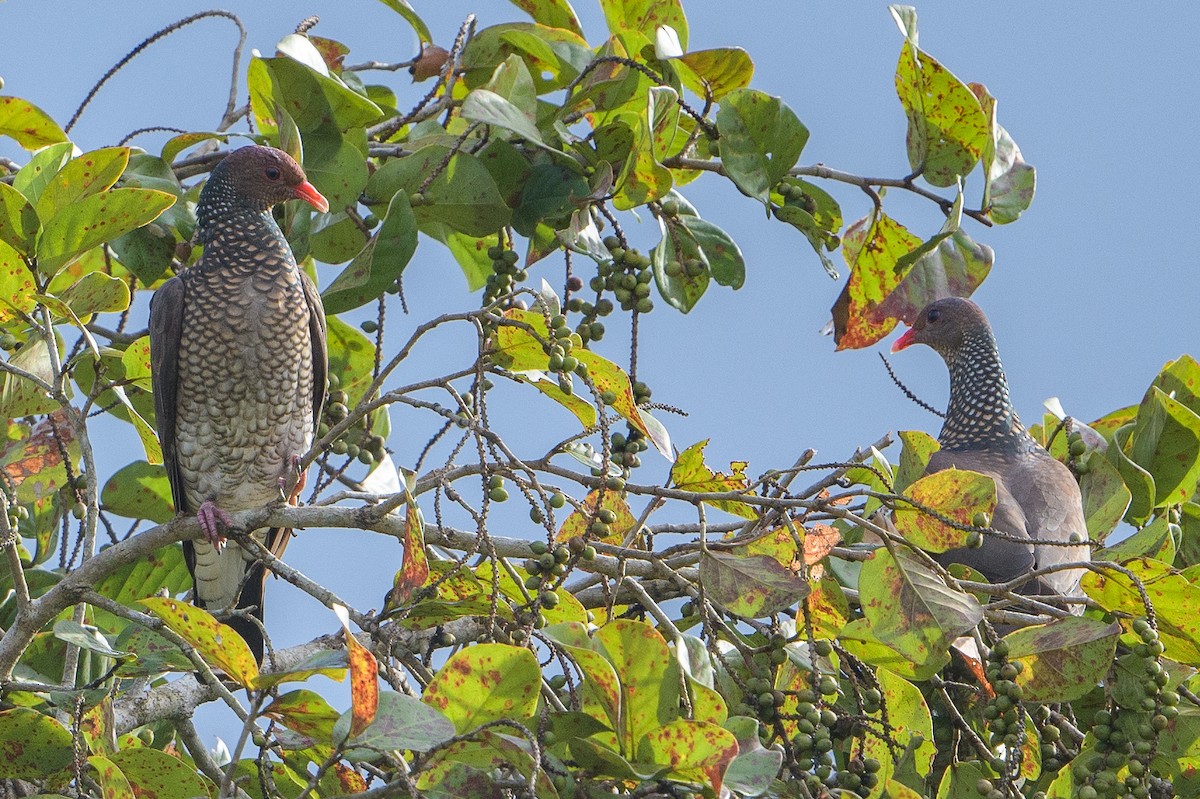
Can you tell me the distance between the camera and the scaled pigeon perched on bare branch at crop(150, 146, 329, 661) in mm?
3168

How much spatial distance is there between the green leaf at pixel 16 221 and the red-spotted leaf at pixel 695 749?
4.90ft

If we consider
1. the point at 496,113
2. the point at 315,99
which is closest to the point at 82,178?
the point at 315,99

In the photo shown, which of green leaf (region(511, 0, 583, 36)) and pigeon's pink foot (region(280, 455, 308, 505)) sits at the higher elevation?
green leaf (region(511, 0, 583, 36))

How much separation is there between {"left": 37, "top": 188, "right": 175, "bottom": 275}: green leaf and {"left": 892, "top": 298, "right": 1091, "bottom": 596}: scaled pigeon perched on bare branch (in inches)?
59.8

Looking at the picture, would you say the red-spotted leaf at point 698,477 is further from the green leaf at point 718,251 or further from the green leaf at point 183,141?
the green leaf at point 183,141

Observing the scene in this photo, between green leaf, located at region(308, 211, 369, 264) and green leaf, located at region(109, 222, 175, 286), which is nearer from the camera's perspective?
green leaf, located at region(308, 211, 369, 264)

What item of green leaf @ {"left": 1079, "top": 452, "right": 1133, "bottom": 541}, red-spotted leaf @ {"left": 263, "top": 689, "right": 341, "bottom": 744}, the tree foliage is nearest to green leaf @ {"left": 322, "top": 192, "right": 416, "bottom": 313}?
the tree foliage

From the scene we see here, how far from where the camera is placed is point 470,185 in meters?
2.62

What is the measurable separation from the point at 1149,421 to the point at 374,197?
64.3 inches

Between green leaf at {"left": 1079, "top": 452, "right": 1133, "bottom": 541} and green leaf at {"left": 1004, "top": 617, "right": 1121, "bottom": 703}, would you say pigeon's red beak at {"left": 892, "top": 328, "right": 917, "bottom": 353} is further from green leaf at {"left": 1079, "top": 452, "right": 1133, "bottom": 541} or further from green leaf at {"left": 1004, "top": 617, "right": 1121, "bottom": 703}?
green leaf at {"left": 1004, "top": 617, "right": 1121, "bottom": 703}

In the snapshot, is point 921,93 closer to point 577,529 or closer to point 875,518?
point 875,518

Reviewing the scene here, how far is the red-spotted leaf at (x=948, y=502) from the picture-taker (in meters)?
2.00

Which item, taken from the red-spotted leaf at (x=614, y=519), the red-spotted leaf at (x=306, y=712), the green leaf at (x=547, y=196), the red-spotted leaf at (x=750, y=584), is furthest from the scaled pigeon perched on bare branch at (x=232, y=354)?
the red-spotted leaf at (x=750, y=584)

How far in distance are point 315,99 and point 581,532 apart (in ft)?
3.61
